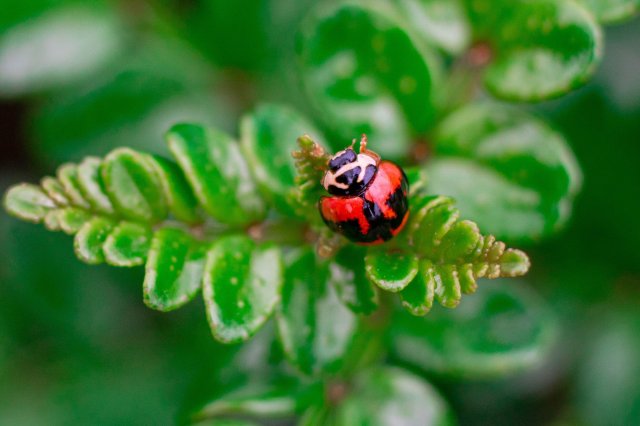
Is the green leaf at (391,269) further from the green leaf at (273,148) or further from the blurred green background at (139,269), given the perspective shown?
the blurred green background at (139,269)

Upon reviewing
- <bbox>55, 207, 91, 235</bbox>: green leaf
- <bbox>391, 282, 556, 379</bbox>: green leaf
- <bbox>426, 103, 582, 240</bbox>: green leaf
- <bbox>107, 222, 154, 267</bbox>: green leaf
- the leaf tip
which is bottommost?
<bbox>391, 282, 556, 379</bbox>: green leaf

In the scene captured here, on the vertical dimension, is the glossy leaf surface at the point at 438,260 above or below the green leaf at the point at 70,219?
below

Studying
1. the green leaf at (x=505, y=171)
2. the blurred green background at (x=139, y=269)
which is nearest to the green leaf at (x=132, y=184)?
the green leaf at (x=505, y=171)

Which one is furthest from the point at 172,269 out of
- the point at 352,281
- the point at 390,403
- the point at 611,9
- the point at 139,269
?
the point at 139,269

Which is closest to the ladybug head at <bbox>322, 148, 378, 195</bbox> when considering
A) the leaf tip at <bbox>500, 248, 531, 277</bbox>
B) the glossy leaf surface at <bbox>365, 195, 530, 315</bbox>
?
the glossy leaf surface at <bbox>365, 195, 530, 315</bbox>

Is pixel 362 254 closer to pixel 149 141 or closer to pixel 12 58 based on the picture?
pixel 149 141

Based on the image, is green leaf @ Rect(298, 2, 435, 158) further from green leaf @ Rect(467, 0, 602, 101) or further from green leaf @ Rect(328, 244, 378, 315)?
green leaf @ Rect(328, 244, 378, 315)
